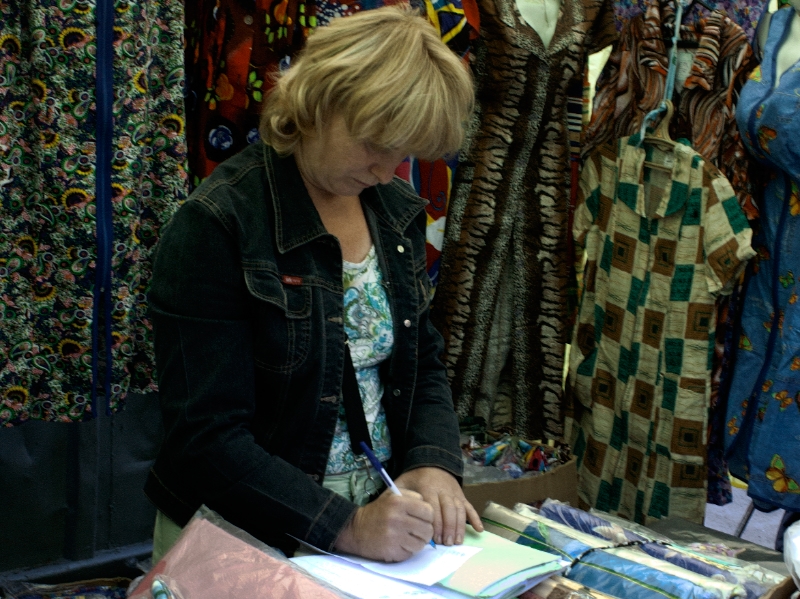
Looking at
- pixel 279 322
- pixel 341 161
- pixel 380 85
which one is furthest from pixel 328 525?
pixel 380 85

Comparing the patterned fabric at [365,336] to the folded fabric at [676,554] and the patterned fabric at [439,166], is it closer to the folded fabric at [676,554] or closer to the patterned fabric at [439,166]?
the folded fabric at [676,554]

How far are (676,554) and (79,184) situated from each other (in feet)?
5.23

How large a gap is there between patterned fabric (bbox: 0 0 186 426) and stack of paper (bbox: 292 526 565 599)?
1207mm

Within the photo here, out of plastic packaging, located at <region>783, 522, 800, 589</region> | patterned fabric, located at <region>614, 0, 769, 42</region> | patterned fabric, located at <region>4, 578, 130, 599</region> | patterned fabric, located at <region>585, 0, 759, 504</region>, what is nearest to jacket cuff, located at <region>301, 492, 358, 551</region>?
plastic packaging, located at <region>783, 522, 800, 589</region>

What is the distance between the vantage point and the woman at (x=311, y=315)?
1.35 metres

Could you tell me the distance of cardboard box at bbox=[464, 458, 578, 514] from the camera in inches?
95.5

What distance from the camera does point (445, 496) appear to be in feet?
4.85

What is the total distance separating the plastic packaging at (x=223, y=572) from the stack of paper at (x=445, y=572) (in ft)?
0.31

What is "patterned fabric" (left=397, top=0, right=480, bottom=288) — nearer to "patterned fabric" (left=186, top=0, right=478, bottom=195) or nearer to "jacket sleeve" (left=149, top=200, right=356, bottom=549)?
"patterned fabric" (left=186, top=0, right=478, bottom=195)

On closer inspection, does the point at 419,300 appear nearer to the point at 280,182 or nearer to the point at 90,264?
the point at 280,182

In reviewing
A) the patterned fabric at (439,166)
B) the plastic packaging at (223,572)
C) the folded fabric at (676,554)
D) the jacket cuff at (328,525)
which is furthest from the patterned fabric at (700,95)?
the plastic packaging at (223,572)

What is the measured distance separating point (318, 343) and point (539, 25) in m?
1.80

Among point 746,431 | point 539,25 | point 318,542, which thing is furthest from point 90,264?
point 746,431

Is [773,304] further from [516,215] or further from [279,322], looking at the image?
[279,322]
